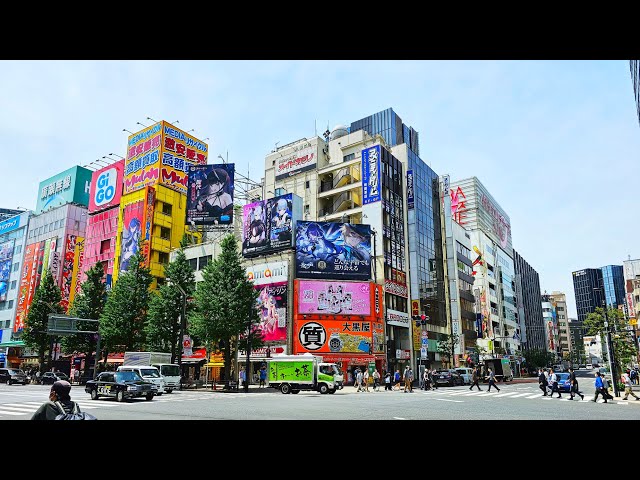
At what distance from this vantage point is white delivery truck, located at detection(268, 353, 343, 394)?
1111 inches

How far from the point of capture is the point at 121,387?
66.9ft

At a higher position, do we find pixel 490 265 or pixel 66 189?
pixel 66 189

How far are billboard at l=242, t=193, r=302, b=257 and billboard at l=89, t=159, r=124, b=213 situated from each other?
2248 cm

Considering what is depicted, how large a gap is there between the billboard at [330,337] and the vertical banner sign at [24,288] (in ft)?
157

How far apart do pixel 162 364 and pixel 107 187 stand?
39375 mm

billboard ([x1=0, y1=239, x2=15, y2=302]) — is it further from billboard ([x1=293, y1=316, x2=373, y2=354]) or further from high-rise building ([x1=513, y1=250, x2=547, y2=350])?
high-rise building ([x1=513, y1=250, x2=547, y2=350])

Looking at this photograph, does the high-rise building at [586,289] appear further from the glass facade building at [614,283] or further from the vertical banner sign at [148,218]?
the vertical banner sign at [148,218]

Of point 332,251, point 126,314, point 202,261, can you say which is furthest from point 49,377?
point 332,251

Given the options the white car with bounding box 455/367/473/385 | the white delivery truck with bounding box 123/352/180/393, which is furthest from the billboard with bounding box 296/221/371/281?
the white delivery truck with bounding box 123/352/180/393

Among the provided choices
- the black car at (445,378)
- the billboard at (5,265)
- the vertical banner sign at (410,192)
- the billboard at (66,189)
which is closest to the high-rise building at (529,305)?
the vertical banner sign at (410,192)

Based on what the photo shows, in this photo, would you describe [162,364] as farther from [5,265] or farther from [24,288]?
[5,265]

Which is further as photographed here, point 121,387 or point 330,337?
point 330,337

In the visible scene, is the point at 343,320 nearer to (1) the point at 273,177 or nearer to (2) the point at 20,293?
(1) the point at 273,177

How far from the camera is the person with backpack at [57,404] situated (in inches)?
243
